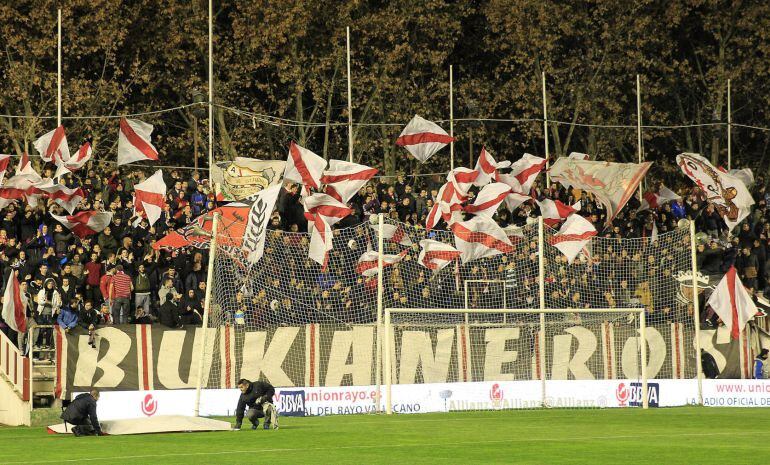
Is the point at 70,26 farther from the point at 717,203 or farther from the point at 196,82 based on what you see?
the point at 717,203

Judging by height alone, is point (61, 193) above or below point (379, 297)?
above

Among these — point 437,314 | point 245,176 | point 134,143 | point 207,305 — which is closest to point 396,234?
point 437,314

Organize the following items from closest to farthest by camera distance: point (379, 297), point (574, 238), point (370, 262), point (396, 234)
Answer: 1. point (379, 297)
2. point (370, 262)
3. point (396, 234)
4. point (574, 238)

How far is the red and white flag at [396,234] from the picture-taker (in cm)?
3466

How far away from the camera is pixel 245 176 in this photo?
3981 centimetres

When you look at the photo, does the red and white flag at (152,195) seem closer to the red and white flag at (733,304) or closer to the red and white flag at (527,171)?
the red and white flag at (527,171)

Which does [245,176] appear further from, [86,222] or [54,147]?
[86,222]

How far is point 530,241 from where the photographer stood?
36.5 metres

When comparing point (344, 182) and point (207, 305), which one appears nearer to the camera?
point (207, 305)

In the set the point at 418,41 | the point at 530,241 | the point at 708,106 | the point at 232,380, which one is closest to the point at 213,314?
the point at 232,380

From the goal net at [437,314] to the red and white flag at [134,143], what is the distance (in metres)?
6.86

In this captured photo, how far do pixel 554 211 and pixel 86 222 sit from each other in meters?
12.9

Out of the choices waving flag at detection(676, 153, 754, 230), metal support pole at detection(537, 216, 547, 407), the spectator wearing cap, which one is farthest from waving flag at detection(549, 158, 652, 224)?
the spectator wearing cap

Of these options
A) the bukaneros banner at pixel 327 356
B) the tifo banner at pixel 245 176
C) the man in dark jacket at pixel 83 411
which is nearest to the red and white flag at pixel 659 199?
the bukaneros banner at pixel 327 356
